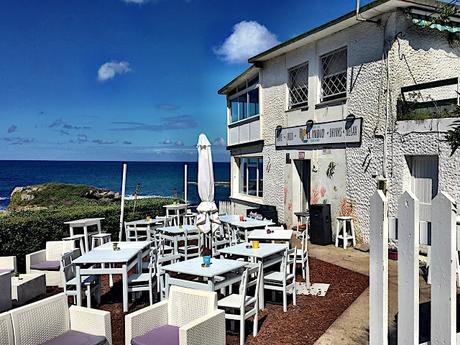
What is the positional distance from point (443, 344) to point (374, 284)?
0.54 metres

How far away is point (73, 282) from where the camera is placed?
19.9 feet

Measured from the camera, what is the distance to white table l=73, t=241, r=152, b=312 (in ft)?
19.6

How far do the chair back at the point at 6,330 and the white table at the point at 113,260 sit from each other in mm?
2101

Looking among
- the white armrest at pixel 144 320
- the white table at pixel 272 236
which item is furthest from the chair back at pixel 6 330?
the white table at pixel 272 236

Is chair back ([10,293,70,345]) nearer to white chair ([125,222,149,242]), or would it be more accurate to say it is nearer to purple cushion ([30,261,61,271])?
purple cushion ([30,261,61,271])

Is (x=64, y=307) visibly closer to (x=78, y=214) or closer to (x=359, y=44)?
(x=78, y=214)

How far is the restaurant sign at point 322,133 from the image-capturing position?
10.3m

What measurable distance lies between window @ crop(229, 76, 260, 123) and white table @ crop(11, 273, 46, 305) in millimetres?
9864

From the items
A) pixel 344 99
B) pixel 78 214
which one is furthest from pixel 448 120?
pixel 78 214

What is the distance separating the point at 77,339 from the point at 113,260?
2070 mm

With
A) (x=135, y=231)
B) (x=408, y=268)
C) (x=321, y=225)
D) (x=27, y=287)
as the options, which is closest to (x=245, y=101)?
(x=321, y=225)

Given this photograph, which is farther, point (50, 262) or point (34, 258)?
point (50, 262)

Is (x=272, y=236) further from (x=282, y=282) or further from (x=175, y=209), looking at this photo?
(x=175, y=209)

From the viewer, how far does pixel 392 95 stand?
9.26 metres
